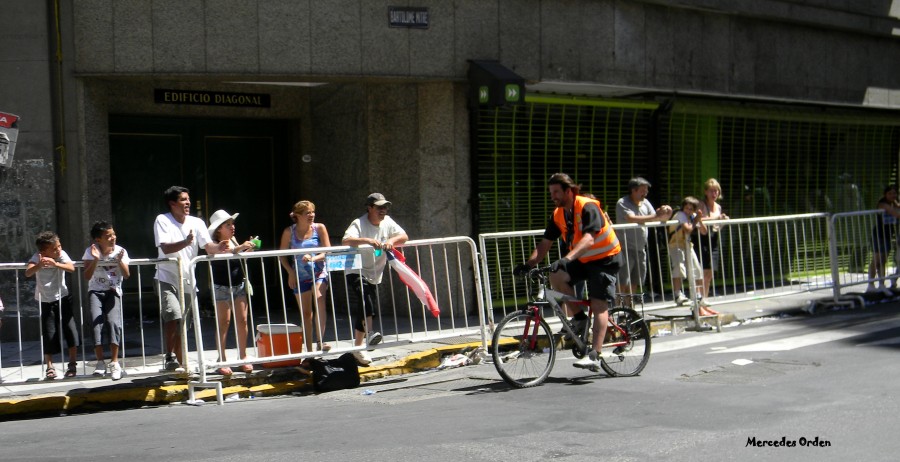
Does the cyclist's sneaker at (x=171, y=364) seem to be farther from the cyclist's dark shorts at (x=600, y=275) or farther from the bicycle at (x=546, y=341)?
the cyclist's dark shorts at (x=600, y=275)

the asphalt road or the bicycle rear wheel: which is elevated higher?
the bicycle rear wheel

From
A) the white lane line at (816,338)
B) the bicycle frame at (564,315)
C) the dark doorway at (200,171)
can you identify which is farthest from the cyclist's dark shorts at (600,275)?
the dark doorway at (200,171)

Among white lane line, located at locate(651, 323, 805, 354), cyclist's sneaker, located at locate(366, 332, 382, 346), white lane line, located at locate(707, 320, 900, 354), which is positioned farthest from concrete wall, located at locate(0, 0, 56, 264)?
white lane line, located at locate(707, 320, 900, 354)

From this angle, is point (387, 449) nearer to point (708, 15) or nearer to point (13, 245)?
point (13, 245)

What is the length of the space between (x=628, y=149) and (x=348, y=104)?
468 cm

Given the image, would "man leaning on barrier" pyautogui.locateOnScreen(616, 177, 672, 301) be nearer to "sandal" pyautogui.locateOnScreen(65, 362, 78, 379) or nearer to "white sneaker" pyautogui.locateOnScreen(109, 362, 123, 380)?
"white sneaker" pyautogui.locateOnScreen(109, 362, 123, 380)

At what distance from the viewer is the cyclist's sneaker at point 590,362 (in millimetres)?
9336

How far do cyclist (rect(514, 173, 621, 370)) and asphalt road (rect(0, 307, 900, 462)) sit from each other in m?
0.53

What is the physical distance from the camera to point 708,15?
16.3 m

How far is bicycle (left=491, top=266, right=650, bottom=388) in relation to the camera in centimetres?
909

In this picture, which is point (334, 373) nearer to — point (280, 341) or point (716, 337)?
point (280, 341)

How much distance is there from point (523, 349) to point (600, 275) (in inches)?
39.8

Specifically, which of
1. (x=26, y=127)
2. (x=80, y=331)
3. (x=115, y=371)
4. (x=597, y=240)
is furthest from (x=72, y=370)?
(x=597, y=240)

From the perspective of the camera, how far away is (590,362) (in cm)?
934
